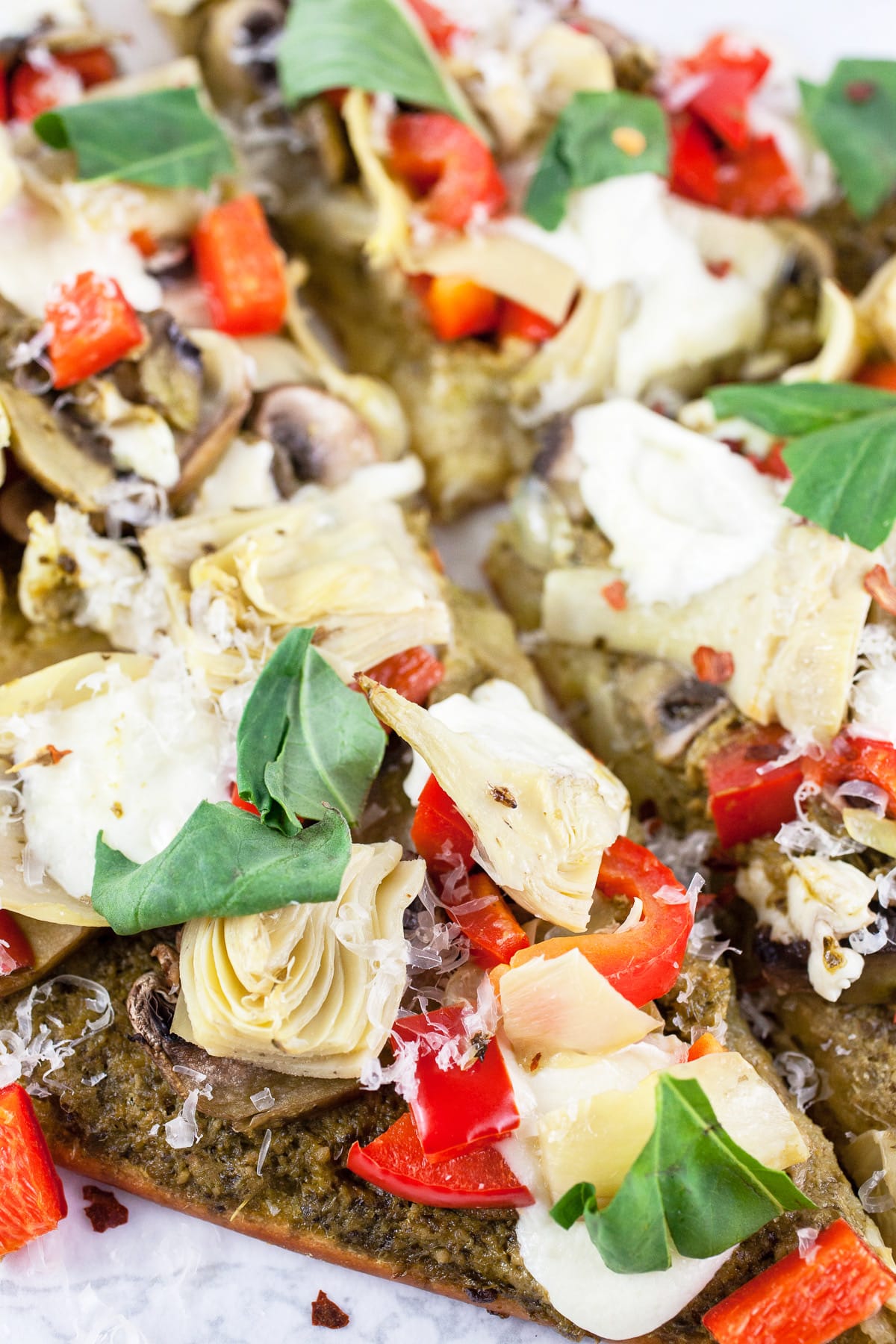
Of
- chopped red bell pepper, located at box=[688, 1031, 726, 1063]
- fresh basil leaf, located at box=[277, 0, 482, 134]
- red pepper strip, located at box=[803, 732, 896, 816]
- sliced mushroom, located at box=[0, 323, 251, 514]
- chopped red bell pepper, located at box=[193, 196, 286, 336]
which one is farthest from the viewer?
fresh basil leaf, located at box=[277, 0, 482, 134]

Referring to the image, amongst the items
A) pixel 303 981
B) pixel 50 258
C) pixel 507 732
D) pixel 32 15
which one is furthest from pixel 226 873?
pixel 32 15

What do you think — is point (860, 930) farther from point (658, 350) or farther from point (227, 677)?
point (658, 350)

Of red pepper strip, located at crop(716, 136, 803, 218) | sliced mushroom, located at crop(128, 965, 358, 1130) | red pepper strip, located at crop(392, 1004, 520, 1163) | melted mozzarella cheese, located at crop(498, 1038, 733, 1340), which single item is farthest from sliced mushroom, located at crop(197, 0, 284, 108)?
melted mozzarella cheese, located at crop(498, 1038, 733, 1340)

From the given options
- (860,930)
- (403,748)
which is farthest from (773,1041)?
(403,748)

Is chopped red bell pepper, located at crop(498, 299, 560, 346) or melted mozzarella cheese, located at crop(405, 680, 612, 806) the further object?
chopped red bell pepper, located at crop(498, 299, 560, 346)

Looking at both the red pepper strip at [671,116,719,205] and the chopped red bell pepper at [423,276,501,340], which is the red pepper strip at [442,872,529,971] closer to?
the chopped red bell pepper at [423,276,501,340]

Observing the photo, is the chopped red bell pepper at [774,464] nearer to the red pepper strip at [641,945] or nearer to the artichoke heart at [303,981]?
the red pepper strip at [641,945]

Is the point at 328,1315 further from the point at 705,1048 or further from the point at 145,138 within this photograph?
the point at 145,138

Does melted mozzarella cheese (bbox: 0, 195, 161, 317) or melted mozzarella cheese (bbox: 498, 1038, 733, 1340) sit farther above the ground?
melted mozzarella cheese (bbox: 0, 195, 161, 317)
